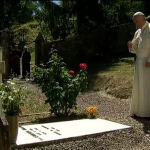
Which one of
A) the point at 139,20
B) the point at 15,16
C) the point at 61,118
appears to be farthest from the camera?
the point at 15,16

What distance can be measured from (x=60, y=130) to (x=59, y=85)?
1.64 m

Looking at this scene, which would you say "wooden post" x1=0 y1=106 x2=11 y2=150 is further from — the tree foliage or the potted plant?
the tree foliage

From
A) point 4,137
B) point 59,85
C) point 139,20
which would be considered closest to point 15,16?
point 59,85

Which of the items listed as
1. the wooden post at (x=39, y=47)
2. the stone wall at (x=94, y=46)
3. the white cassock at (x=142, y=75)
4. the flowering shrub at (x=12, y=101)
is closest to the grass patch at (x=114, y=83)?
the white cassock at (x=142, y=75)

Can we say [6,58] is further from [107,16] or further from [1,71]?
[1,71]

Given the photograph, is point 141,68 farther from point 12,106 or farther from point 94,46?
point 94,46

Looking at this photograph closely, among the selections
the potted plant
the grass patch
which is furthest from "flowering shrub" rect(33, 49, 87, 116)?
the grass patch

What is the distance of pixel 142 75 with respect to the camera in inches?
257

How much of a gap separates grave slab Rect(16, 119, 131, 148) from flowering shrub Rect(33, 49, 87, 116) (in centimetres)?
69


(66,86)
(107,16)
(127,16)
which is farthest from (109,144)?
(127,16)

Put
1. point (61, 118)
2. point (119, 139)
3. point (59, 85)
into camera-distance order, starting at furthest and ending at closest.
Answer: point (59, 85) → point (61, 118) → point (119, 139)

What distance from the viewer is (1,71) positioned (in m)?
6.15

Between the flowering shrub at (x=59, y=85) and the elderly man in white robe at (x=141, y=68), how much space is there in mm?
1170

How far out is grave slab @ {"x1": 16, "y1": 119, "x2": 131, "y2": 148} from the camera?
16.2 feet
